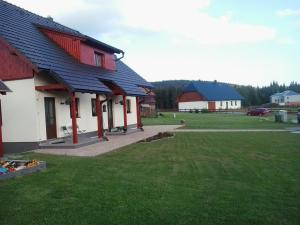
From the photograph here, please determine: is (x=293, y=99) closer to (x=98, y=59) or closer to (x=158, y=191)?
(x=98, y=59)

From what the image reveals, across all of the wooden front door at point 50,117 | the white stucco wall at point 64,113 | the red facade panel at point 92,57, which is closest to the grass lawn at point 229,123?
the red facade panel at point 92,57

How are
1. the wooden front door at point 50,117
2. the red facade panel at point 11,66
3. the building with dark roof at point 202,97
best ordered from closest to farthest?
1. the red facade panel at point 11,66
2. the wooden front door at point 50,117
3. the building with dark roof at point 202,97

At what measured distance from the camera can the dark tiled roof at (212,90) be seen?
69944 millimetres

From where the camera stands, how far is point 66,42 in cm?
1873

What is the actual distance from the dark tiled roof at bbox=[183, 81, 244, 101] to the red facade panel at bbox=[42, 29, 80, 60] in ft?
172

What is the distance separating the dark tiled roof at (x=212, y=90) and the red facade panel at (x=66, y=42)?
172 feet

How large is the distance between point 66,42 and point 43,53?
3052mm

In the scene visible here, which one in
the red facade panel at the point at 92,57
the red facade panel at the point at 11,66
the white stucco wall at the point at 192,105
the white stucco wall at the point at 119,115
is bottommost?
the white stucco wall at the point at 119,115

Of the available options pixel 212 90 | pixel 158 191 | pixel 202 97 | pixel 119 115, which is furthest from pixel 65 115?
pixel 212 90

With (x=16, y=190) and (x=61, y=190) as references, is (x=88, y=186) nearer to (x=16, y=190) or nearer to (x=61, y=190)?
(x=61, y=190)

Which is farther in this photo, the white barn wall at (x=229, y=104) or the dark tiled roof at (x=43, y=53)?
the white barn wall at (x=229, y=104)

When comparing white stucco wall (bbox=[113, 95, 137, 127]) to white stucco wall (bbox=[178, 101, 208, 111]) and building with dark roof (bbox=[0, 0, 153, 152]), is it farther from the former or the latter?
white stucco wall (bbox=[178, 101, 208, 111])

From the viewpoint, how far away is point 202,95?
69312 millimetres

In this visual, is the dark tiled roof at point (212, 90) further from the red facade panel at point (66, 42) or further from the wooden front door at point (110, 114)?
the red facade panel at point (66, 42)
